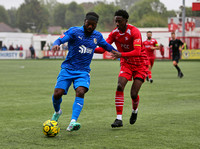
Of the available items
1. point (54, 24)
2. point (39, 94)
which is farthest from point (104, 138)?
point (54, 24)

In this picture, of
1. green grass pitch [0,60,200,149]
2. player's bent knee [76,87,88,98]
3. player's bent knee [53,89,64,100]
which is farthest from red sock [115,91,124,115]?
player's bent knee [53,89,64,100]

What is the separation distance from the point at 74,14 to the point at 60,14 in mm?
13035

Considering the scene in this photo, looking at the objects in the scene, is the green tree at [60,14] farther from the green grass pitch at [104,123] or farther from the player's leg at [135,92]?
the player's leg at [135,92]

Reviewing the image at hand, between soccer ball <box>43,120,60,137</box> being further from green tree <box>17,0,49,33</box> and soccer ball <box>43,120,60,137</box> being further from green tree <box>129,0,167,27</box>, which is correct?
green tree <box>17,0,49,33</box>

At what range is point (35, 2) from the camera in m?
153

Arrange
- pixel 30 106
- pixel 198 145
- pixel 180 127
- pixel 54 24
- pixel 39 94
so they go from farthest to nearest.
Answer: pixel 54 24 < pixel 39 94 < pixel 30 106 < pixel 180 127 < pixel 198 145

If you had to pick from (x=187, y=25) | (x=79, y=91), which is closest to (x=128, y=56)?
(x=79, y=91)

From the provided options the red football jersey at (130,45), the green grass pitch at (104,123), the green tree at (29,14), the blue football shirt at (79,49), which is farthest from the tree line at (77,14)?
the blue football shirt at (79,49)

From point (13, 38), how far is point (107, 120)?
68.1m

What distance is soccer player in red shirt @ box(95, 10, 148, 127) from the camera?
7.80 m

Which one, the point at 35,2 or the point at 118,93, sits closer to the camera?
the point at 118,93

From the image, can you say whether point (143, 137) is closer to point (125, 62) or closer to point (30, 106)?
point (125, 62)

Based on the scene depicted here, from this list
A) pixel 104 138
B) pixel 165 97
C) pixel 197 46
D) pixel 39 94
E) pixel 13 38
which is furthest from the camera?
pixel 13 38

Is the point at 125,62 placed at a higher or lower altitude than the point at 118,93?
higher
